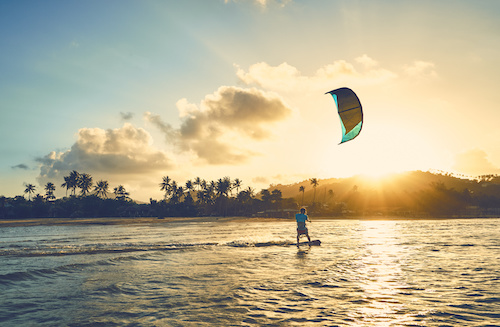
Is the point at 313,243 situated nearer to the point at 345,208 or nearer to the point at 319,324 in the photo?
the point at 319,324

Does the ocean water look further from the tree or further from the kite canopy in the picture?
the tree

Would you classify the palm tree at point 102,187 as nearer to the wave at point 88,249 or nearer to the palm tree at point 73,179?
the palm tree at point 73,179

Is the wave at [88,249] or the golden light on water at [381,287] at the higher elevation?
the golden light on water at [381,287]

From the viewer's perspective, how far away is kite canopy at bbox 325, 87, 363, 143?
10.5m

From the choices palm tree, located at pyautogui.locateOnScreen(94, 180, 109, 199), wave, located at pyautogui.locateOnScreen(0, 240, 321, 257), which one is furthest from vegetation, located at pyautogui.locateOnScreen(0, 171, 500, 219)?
wave, located at pyautogui.locateOnScreen(0, 240, 321, 257)

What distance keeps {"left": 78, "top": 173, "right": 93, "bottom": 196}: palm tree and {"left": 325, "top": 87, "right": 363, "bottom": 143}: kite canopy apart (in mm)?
140342

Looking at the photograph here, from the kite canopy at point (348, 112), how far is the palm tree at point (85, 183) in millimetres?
140342

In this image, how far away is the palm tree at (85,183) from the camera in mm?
132000

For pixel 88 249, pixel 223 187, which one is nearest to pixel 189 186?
pixel 223 187

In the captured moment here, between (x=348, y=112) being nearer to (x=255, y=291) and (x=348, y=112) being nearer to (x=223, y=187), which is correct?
(x=255, y=291)

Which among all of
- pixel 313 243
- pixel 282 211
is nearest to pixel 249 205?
pixel 282 211

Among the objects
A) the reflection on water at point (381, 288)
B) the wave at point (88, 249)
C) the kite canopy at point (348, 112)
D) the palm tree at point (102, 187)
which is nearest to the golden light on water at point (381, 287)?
the reflection on water at point (381, 288)

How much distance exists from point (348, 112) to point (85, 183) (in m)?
141

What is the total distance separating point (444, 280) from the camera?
8570 mm
